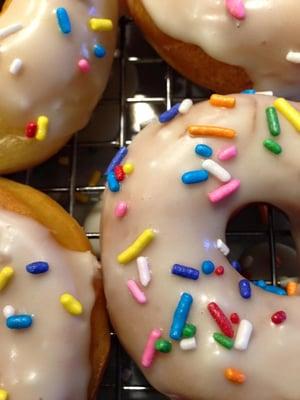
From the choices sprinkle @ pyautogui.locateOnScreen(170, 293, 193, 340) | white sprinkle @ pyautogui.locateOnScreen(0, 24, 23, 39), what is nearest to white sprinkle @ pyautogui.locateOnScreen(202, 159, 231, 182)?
sprinkle @ pyautogui.locateOnScreen(170, 293, 193, 340)

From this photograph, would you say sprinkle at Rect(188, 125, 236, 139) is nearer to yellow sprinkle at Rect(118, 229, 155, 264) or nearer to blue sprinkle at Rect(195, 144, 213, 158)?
blue sprinkle at Rect(195, 144, 213, 158)

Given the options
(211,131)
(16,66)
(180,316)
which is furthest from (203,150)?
A: (16,66)

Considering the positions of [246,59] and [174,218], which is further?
[246,59]

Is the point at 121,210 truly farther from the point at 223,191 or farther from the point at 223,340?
the point at 223,340

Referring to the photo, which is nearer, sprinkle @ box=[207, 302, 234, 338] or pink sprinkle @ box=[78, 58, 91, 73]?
sprinkle @ box=[207, 302, 234, 338]

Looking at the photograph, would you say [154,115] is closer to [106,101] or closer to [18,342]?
[106,101]

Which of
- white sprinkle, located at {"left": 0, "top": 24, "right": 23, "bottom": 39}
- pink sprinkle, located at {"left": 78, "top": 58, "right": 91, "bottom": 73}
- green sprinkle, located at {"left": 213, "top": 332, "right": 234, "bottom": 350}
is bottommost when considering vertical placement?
green sprinkle, located at {"left": 213, "top": 332, "right": 234, "bottom": 350}

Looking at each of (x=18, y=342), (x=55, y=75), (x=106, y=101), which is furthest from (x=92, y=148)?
(x=18, y=342)
